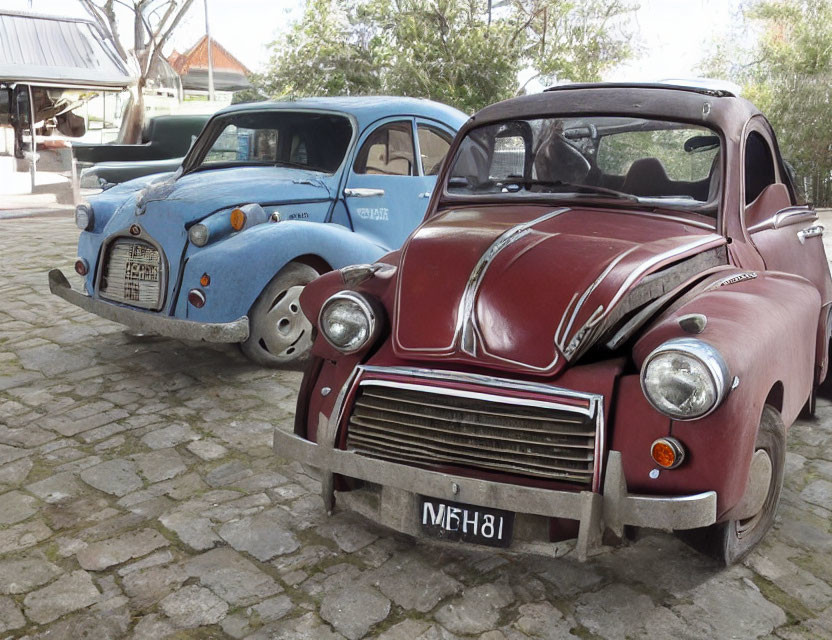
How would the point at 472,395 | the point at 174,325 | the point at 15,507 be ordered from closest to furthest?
the point at 472,395 → the point at 15,507 → the point at 174,325

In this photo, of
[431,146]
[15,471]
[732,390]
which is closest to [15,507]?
[15,471]

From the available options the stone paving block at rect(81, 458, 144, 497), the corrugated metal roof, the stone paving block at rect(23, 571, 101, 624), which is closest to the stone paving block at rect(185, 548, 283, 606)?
the stone paving block at rect(23, 571, 101, 624)

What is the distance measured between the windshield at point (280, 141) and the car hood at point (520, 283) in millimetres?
2827

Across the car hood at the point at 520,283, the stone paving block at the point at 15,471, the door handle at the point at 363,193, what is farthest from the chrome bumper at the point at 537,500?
the door handle at the point at 363,193

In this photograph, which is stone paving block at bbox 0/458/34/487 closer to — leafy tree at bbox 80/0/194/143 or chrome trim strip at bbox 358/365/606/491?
chrome trim strip at bbox 358/365/606/491

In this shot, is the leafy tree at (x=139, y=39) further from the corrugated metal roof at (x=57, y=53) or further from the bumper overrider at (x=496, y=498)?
the bumper overrider at (x=496, y=498)

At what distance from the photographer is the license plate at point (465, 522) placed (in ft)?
9.27

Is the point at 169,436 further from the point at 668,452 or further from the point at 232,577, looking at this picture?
the point at 668,452

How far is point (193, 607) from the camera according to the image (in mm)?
2924

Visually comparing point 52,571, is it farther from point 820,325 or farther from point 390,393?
point 820,325

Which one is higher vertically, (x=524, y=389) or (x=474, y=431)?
(x=524, y=389)

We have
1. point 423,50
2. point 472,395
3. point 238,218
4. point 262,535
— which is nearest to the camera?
point 472,395

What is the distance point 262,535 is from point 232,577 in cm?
32

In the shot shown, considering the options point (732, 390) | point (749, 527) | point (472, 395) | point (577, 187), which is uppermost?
point (577, 187)
